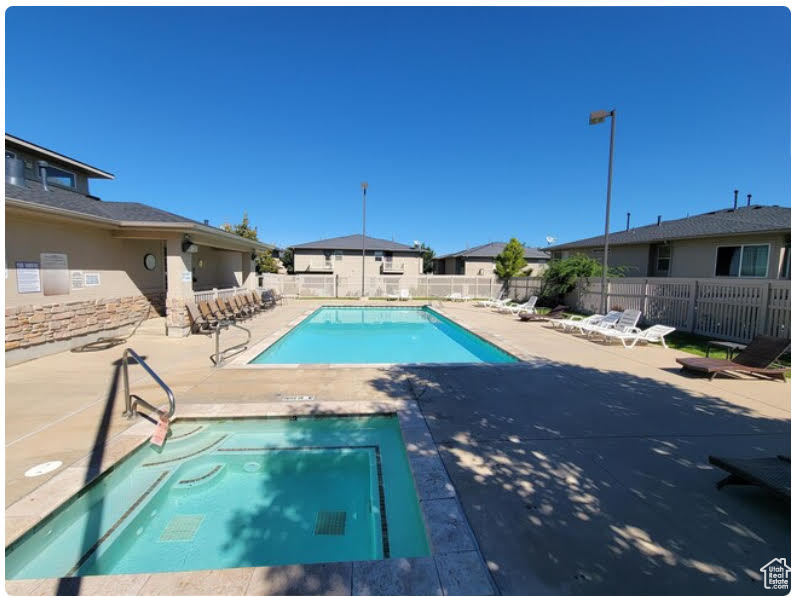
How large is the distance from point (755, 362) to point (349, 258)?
28.6 m

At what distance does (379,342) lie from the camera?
12195mm

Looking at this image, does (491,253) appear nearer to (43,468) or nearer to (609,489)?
(609,489)

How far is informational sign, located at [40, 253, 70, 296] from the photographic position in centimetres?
779

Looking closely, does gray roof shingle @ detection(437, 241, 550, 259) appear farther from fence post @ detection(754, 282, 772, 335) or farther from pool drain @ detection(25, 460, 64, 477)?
pool drain @ detection(25, 460, 64, 477)

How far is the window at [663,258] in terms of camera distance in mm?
16531

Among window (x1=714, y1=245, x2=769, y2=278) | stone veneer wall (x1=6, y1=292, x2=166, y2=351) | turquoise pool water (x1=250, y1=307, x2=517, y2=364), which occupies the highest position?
window (x1=714, y1=245, x2=769, y2=278)

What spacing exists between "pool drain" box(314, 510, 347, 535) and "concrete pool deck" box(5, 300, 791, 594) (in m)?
1.03

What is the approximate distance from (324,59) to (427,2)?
38.4ft

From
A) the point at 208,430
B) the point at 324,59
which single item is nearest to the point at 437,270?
the point at 324,59

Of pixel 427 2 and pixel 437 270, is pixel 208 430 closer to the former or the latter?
pixel 427 2

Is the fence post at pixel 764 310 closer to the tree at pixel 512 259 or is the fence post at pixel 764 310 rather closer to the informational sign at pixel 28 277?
the informational sign at pixel 28 277

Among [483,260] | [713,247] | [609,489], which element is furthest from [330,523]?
[483,260]

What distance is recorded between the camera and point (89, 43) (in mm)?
8391

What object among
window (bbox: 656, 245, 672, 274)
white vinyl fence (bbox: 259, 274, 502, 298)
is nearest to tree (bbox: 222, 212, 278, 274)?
white vinyl fence (bbox: 259, 274, 502, 298)
